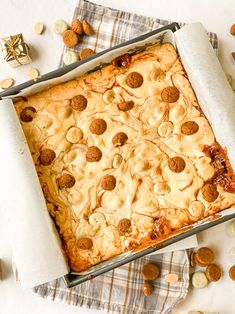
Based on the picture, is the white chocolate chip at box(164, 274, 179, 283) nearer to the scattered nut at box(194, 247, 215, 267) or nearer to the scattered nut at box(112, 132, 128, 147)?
the scattered nut at box(194, 247, 215, 267)

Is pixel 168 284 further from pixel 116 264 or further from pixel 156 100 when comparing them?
pixel 156 100

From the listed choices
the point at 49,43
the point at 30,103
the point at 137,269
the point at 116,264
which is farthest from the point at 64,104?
the point at 137,269

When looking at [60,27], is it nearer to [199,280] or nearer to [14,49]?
[14,49]

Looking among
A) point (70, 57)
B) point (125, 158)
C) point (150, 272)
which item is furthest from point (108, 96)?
point (150, 272)

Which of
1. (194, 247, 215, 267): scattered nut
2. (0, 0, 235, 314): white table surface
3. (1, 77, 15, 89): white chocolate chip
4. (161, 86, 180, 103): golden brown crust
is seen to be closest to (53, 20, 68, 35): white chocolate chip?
(0, 0, 235, 314): white table surface

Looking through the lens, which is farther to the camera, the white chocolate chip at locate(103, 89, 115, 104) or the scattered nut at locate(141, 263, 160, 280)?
the scattered nut at locate(141, 263, 160, 280)

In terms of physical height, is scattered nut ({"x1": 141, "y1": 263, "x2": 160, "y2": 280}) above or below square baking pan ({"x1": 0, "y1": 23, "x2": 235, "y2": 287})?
below

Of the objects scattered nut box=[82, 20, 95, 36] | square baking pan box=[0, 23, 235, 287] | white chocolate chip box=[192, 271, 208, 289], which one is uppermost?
scattered nut box=[82, 20, 95, 36]
